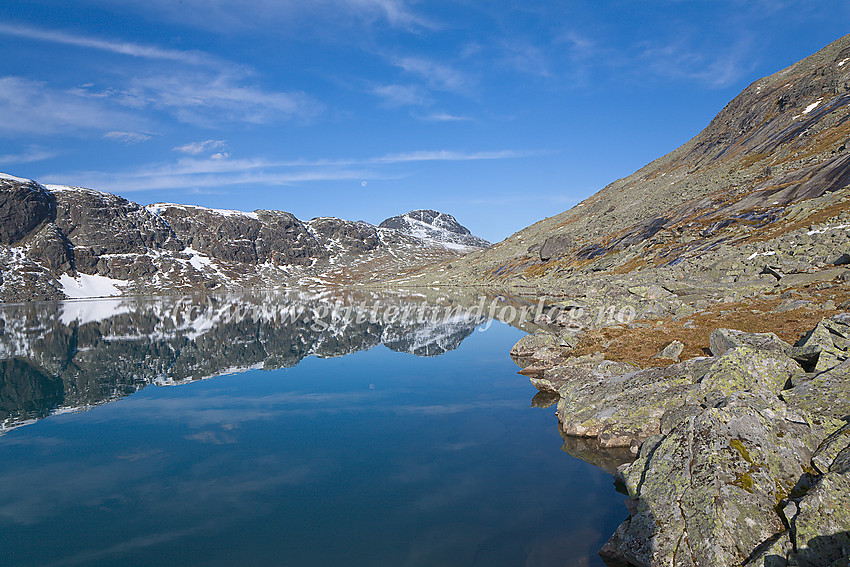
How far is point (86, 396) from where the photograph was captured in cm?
3438

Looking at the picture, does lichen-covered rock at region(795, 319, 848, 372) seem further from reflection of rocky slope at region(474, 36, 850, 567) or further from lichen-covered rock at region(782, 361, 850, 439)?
lichen-covered rock at region(782, 361, 850, 439)

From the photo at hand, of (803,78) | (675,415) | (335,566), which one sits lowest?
(335,566)

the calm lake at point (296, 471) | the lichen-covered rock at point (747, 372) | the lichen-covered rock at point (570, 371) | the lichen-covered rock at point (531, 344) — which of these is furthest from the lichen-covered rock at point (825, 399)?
the lichen-covered rock at point (531, 344)

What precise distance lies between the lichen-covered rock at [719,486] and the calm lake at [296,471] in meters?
1.97

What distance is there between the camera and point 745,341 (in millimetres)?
20453

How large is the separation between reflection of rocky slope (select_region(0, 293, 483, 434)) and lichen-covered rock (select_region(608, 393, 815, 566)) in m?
35.0

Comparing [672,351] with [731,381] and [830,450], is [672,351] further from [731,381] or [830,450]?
[830,450]

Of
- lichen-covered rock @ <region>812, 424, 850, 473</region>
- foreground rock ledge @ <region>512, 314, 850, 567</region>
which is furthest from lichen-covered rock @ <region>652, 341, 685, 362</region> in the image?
lichen-covered rock @ <region>812, 424, 850, 473</region>

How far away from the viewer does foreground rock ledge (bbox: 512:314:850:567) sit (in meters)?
9.02

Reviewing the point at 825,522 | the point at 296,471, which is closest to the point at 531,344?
the point at 296,471

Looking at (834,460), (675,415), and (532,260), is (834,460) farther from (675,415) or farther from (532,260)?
(532,260)

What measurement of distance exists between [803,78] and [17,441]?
694 ft

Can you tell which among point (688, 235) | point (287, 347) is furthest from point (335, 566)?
point (688, 235)

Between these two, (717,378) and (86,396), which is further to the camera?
(86,396)
